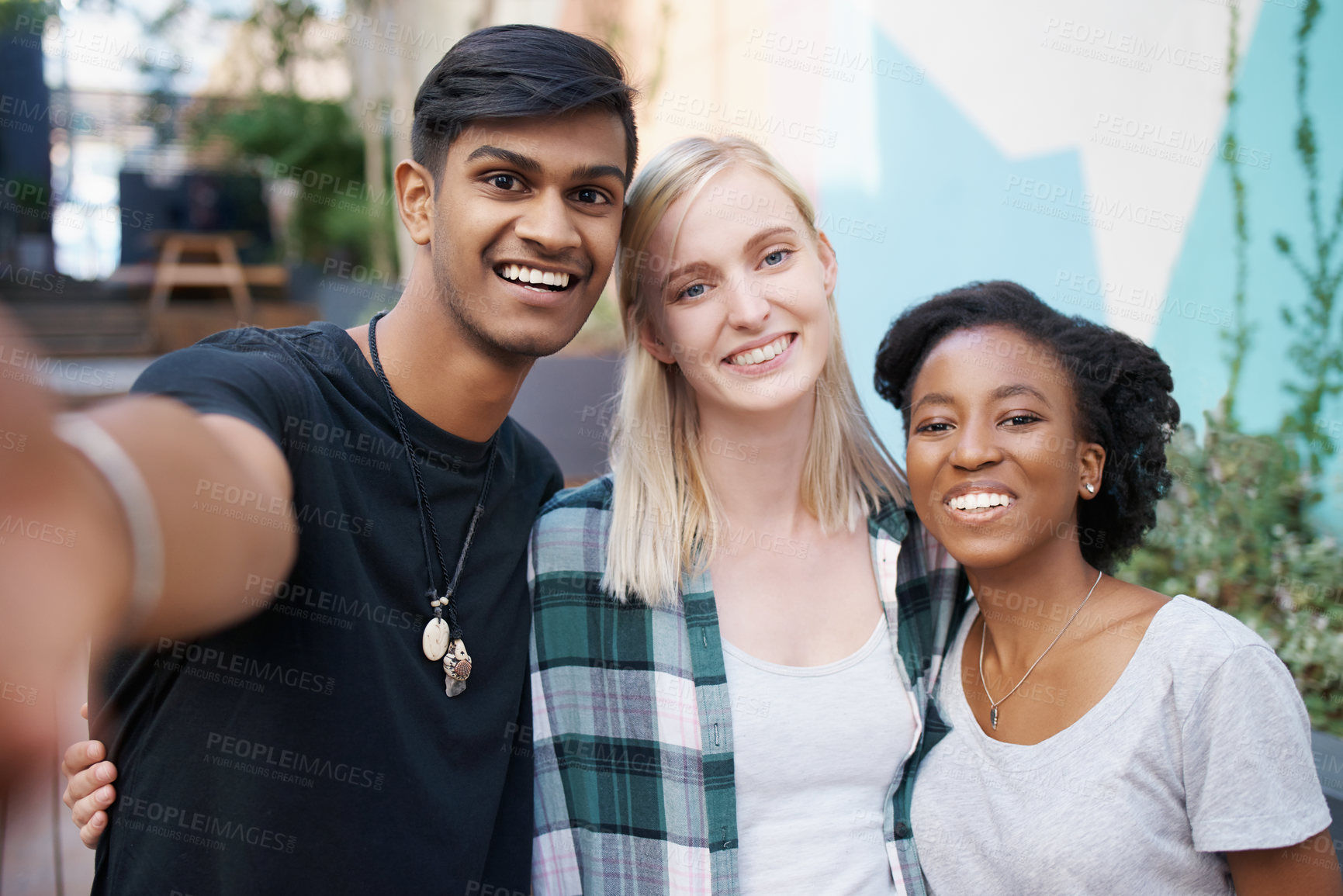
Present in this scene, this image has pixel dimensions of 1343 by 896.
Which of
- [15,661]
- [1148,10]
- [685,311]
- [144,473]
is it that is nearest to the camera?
[15,661]

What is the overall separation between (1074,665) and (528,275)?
125 cm

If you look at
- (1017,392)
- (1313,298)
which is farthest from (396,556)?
(1313,298)

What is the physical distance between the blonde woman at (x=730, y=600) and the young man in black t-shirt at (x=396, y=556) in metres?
0.13

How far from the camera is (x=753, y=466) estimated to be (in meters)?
2.23

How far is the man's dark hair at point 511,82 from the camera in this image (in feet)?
5.96

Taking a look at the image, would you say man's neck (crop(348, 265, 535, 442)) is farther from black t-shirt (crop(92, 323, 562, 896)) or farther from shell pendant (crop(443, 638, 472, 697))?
shell pendant (crop(443, 638, 472, 697))

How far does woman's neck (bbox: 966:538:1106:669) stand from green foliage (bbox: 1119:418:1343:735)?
789 mm

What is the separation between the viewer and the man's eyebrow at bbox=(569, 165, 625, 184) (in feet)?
6.15

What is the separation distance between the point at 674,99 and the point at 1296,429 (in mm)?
4421

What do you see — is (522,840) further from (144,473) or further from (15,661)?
(15,661)

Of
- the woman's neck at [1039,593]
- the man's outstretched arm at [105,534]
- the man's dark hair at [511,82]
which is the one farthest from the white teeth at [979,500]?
the man's outstretched arm at [105,534]

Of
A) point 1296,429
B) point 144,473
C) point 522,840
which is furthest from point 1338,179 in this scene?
point 144,473

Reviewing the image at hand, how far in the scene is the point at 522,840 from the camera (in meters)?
1.90

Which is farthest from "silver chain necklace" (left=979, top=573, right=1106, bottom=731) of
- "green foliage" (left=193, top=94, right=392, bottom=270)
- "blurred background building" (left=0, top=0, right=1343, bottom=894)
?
"green foliage" (left=193, top=94, right=392, bottom=270)
